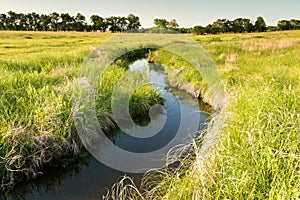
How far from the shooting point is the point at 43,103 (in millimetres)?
6754

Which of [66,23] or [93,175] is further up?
[66,23]

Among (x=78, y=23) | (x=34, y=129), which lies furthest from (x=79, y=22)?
(x=34, y=129)

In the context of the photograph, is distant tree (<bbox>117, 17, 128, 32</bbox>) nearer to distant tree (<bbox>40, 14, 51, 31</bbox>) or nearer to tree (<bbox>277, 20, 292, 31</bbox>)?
distant tree (<bbox>40, 14, 51, 31</bbox>)

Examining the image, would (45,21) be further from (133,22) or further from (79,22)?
(133,22)

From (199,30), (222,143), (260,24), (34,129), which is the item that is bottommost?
(34,129)

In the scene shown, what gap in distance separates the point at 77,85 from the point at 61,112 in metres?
1.92

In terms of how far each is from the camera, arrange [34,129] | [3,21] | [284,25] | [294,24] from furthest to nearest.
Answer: [3,21]
[294,24]
[284,25]
[34,129]

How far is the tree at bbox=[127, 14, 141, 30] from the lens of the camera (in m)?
73.8

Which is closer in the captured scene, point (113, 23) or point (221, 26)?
point (221, 26)

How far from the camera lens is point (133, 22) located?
246ft

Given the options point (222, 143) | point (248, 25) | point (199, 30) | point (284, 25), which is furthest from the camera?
point (284, 25)

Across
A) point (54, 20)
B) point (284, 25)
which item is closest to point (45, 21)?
point (54, 20)

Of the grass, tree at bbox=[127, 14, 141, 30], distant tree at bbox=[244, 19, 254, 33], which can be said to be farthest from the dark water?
tree at bbox=[127, 14, 141, 30]

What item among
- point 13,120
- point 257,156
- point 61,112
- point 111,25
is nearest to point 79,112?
point 61,112
